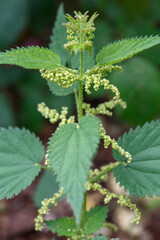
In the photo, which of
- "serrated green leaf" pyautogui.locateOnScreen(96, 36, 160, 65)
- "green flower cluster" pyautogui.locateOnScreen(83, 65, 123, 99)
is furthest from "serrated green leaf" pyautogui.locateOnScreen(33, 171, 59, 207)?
"serrated green leaf" pyautogui.locateOnScreen(96, 36, 160, 65)

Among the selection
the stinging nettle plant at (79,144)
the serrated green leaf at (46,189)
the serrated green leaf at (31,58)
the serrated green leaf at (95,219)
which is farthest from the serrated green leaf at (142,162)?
the serrated green leaf at (46,189)

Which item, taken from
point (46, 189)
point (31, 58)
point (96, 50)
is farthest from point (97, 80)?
point (96, 50)

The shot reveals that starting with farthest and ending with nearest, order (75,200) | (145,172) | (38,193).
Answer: (38,193) < (145,172) < (75,200)

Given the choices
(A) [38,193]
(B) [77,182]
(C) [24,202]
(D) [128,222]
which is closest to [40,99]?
(C) [24,202]

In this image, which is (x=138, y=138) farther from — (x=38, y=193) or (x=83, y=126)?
(x=38, y=193)

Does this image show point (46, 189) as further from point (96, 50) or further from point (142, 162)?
point (96, 50)

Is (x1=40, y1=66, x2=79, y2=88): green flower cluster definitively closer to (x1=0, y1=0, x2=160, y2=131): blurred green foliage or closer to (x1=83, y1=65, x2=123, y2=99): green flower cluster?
(x1=83, y1=65, x2=123, y2=99): green flower cluster

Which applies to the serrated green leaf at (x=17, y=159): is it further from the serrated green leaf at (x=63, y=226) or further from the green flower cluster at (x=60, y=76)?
the green flower cluster at (x=60, y=76)
